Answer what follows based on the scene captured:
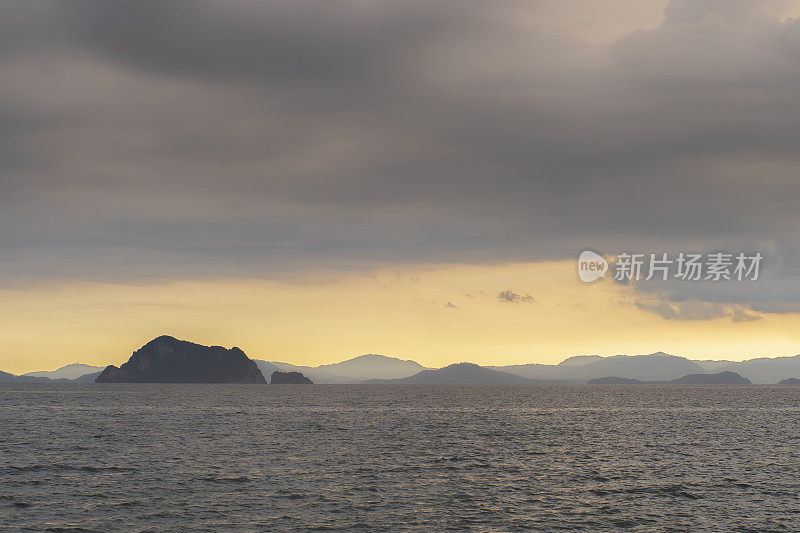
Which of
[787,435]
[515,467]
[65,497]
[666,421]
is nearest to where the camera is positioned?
[65,497]

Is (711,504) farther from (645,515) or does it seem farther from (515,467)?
(515,467)

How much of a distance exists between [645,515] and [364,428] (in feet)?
245

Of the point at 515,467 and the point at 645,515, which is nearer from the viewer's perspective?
the point at 645,515

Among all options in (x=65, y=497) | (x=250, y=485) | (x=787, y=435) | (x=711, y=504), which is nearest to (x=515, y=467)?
(x=711, y=504)

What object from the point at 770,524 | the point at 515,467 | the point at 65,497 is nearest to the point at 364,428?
the point at 515,467

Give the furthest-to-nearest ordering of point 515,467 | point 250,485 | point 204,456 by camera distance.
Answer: point 204,456, point 515,467, point 250,485

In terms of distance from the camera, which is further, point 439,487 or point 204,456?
point 204,456

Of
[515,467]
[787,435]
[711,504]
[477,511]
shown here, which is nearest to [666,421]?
[787,435]

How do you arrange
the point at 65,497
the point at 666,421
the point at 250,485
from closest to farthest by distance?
1. the point at 65,497
2. the point at 250,485
3. the point at 666,421

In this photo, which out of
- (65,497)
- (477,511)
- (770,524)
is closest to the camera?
(770,524)

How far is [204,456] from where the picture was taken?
260 ft

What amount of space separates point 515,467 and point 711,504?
75.7 feet

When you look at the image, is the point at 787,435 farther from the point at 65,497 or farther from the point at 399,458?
the point at 65,497

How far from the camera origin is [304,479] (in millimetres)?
64250
